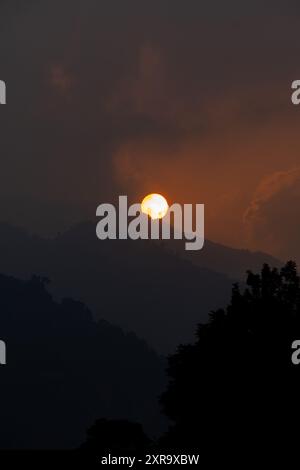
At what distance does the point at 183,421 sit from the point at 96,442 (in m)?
11.7

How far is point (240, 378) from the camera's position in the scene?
39688mm

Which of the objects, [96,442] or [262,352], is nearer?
[96,442]

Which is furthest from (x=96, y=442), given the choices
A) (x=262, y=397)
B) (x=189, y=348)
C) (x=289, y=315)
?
(x=289, y=315)

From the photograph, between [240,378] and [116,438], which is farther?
[240,378]

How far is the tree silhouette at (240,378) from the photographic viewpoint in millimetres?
37344

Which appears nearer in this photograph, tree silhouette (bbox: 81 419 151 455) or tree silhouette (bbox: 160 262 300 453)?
tree silhouette (bbox: 81 419 151 455)

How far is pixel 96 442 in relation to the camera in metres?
30.3

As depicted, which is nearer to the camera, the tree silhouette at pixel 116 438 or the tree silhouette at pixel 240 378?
the tree silhouette at pixel 116 438

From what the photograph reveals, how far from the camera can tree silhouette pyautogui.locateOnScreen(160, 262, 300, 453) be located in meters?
37.3

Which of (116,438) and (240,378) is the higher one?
(240,378)

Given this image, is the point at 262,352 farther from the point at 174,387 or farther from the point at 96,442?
the point at 96,442

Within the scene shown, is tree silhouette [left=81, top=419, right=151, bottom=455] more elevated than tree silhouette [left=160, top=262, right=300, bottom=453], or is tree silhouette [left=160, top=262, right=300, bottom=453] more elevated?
tree silhouette [left=160, top=262, right=300, bottom=453]

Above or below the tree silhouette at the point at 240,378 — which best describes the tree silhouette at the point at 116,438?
below
